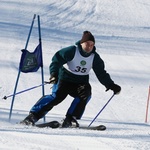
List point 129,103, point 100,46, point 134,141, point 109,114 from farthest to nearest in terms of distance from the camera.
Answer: point 100,46 < point 129,103 < point 109,114 < point 134,141

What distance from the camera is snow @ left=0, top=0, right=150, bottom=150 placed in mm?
5297

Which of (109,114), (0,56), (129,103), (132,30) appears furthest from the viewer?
(132,30)

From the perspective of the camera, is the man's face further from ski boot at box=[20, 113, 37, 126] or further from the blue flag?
the blue flag

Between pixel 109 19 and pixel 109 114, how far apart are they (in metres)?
10.3

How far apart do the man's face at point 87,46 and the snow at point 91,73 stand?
107cm

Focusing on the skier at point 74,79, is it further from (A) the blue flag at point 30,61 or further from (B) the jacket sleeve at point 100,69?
(A) the blue flag at point 30,61

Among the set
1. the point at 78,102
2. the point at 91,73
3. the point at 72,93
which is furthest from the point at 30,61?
the point at 91,73

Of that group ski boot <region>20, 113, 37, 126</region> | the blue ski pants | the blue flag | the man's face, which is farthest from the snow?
the man's face

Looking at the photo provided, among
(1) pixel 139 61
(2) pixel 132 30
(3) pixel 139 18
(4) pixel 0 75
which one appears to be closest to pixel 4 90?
(4) pixel 0 75

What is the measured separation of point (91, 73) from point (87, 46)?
565 cm

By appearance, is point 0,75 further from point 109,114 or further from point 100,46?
point 100,46

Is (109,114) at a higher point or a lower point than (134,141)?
lower

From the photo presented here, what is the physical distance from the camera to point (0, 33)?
16.2m

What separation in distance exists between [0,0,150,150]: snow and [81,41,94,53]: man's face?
3.51ft
